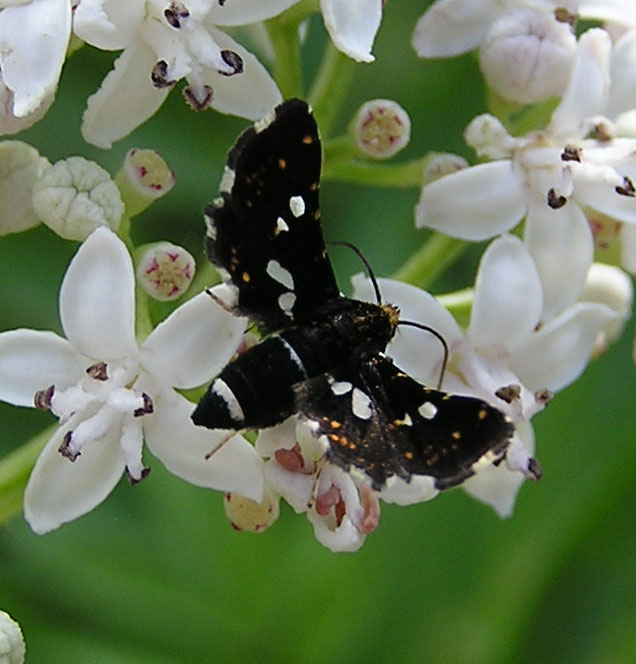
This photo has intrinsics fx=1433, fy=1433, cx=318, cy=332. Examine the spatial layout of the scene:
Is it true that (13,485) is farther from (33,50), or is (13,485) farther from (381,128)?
(381,128)

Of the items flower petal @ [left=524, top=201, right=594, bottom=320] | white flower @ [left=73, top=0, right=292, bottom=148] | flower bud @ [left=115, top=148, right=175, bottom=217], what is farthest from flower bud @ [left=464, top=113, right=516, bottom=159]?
flower bud @ [left=115, top=148, right=175, bottom=217]

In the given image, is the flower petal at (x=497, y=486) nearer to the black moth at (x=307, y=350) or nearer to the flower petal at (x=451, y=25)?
the black moth at (x=307, y=350)

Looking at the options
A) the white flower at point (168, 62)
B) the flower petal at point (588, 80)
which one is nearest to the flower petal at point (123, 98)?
the white flower at point (168, 62)

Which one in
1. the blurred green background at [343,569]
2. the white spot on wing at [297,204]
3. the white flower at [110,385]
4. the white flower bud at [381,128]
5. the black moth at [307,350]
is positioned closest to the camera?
the black moth at [307,350]

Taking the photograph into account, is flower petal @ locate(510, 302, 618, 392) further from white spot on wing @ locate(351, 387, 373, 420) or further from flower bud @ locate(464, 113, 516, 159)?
white spot on wing @ locate(351, 387, 373, 420)

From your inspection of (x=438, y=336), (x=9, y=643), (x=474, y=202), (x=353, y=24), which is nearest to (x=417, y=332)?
(x=438, y=336)

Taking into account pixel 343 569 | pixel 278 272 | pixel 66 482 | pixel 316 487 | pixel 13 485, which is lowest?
pixel 343 569
